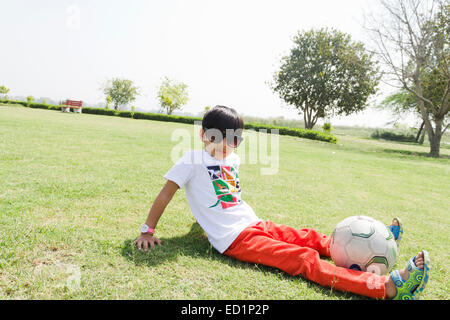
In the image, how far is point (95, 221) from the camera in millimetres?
2781

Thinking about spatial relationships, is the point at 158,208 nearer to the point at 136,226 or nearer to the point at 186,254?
the point at 186,254

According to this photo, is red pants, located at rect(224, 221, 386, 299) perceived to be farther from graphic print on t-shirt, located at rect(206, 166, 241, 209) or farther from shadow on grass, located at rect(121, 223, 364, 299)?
graphic print on t-shirt, located at rect(206, 166, 241, 209)

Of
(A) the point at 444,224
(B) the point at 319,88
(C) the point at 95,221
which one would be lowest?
(A) the point at 444,224

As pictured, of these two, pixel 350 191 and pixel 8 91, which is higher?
pixel 8 91

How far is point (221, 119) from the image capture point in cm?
240

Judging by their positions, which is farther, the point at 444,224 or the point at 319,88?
the point at 319,88

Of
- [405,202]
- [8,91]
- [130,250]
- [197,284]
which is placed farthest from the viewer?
[8,91]

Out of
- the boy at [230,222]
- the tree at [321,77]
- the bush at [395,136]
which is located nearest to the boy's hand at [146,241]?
the boy at [230,222]

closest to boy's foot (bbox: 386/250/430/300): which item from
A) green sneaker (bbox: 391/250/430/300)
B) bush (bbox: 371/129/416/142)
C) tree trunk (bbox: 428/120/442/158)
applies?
green sneaker (bbox: 391/250/430/300)

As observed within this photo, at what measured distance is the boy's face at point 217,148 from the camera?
2504 millimetres

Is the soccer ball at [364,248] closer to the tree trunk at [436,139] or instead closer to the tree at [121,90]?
the tree trunk at [436,139]
